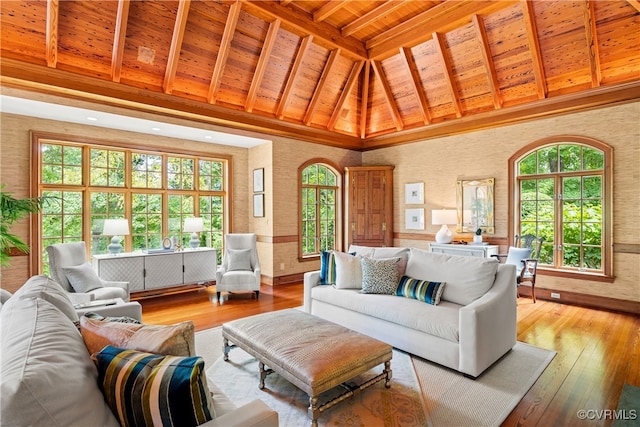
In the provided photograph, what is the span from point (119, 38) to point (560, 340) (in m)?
6.19

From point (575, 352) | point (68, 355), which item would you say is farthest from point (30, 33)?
point (575, 352)

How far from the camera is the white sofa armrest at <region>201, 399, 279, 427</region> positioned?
112 centimetres

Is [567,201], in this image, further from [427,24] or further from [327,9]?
[327,9]

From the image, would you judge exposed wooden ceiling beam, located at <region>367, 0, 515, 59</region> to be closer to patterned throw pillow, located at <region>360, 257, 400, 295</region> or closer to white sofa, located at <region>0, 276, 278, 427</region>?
patterned throw pillow, located at <region>360, 257, 400, 295</region>

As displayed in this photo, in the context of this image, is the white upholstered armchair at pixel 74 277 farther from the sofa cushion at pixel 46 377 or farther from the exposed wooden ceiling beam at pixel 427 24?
the exposed wooden ceiling beam at pixel 427 24

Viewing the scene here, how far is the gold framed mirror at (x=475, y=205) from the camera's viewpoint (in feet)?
18.4

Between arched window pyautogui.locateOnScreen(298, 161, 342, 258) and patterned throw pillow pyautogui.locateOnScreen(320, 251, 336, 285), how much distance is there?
8.52 ft

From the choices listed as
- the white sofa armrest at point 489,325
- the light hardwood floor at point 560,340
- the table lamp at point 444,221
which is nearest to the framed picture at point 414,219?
the table lamp at point 444,221

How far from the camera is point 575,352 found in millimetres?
3129

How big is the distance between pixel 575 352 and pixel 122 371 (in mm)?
3872

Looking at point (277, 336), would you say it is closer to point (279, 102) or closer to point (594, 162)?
point (279, 102)

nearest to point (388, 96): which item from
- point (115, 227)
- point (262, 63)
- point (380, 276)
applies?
point (262, 63)

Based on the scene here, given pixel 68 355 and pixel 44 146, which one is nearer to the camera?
pixel 68 355

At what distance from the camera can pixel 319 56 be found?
566 cm
